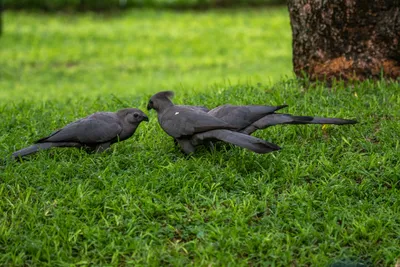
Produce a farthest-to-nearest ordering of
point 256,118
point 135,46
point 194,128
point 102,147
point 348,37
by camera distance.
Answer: point 135,46
point 348,37
point 102,147
point 256,118
point 194,128

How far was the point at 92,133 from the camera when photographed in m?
5.65

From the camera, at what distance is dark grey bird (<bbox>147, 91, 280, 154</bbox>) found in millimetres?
5199

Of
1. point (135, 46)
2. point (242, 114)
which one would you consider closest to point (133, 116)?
point (242, 114)

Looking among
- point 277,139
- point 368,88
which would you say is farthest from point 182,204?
point 368,88

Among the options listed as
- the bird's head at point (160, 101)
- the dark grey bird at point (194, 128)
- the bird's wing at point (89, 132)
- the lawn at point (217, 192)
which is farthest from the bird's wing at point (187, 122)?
the bird's wing at point (89, 132)

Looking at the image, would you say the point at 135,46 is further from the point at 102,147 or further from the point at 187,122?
the point at 187,122

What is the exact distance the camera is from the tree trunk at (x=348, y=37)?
7273 mm

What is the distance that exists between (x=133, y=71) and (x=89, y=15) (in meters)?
5.86

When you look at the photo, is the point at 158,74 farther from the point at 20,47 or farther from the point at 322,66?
the point at 322,66

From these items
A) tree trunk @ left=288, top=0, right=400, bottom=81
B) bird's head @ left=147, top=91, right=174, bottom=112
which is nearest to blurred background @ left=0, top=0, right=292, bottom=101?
tree trunk @ left=288, top=0, right=400, bottom=81

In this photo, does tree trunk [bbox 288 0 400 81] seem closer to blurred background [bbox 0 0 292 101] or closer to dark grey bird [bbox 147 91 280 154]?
dark grey bird [bbox 147 91 280 154]

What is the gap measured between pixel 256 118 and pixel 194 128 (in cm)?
51

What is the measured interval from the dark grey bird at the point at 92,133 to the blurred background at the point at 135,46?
4512 millimetres

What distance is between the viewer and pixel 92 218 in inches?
193
